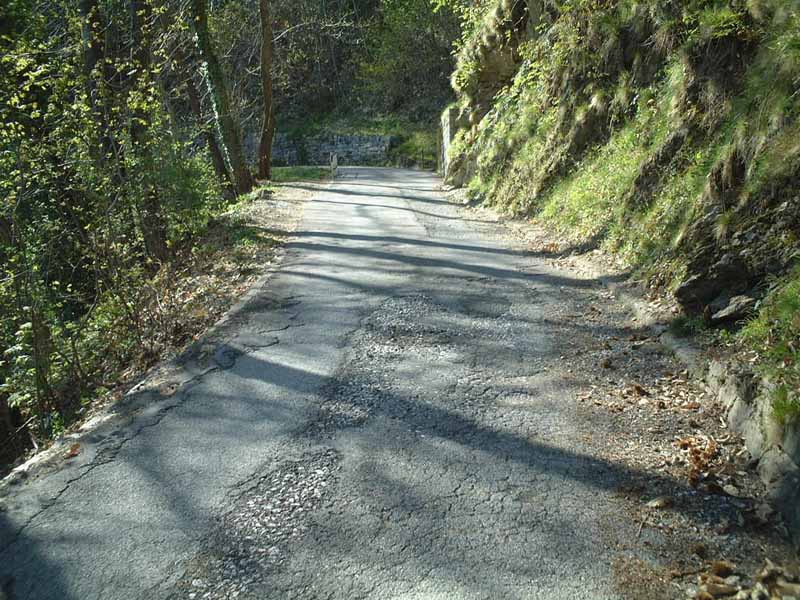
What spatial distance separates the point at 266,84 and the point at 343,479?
70.7 ft

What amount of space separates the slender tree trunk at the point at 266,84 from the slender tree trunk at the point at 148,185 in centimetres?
968

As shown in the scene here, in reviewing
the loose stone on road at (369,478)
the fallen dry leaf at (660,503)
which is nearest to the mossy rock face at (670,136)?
the loose stone on road at (369,478)

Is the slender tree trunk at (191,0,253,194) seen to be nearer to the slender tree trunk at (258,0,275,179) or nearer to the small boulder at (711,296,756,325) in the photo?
the slender tree trunk at (258,0,275,179)

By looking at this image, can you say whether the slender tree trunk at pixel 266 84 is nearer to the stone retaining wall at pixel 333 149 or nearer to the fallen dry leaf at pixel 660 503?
the stone retaining wall at pixel 333 149

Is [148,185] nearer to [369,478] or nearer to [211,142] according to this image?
[211,142]

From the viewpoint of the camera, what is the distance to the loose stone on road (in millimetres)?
3129

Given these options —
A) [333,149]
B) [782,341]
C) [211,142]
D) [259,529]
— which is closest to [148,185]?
[211,142]

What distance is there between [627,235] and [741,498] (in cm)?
518

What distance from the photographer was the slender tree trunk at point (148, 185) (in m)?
11.2

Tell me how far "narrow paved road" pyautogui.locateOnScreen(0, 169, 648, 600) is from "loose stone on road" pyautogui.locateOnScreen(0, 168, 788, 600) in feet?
0.05

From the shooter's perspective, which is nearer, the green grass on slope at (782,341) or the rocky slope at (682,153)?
the green grass on slope at (782,341)

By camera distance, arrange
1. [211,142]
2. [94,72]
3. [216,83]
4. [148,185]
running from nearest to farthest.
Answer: [94,72]
[148,185]
[216,83]
[211,142]

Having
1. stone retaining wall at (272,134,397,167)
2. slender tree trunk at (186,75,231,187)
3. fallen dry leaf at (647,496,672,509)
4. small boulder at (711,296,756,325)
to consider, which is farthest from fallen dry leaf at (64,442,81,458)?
stone retaining wall at (272,134,397,167)

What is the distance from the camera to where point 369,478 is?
12.8 ft
